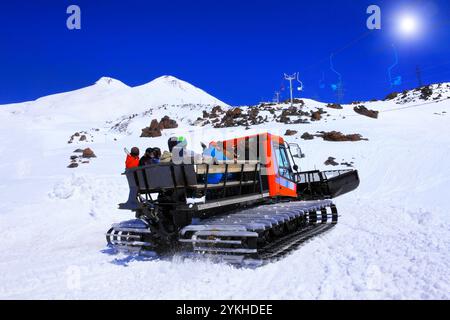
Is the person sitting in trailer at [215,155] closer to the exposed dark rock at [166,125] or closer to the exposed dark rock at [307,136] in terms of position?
the exposed dark rock at [307,136]

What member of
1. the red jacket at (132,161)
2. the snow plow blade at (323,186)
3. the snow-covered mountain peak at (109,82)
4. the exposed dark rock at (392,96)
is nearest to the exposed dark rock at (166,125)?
the snow plow blade at (323,186)

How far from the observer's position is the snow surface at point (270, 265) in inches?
185

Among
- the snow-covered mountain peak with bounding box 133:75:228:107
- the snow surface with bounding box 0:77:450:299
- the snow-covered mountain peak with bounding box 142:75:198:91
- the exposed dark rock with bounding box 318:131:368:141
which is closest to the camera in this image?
the snow surface with bounding box 0:77:450:299

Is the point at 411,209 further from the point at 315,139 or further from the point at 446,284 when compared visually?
the point at 315,139

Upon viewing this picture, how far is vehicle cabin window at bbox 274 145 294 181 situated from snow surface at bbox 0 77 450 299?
1858mm

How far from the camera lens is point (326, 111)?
1554 inches

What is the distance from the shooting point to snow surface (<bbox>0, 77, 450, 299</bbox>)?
185 inches

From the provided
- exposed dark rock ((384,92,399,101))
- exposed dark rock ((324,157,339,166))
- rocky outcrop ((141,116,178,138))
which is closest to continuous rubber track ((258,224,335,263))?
exposed dark rock ((324,157,339,166))

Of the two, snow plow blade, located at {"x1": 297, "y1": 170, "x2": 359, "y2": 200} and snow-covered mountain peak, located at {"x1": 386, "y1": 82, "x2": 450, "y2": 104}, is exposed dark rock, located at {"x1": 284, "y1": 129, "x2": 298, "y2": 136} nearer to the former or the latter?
snow plow blade, located at {"x1": 297, "y1": 170, "x2": 359, "y2": 200}

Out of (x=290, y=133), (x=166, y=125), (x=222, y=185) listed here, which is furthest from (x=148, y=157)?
(x=166, y=125)

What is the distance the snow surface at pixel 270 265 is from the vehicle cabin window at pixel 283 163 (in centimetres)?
186

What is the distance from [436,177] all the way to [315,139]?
35.3 feet

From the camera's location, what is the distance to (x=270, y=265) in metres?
5.87

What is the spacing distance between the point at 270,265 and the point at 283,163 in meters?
4.41
